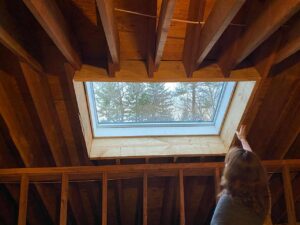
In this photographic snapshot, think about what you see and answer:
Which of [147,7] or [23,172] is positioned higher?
[147,7]

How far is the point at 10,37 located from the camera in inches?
83.5

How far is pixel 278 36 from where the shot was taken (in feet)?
8.38

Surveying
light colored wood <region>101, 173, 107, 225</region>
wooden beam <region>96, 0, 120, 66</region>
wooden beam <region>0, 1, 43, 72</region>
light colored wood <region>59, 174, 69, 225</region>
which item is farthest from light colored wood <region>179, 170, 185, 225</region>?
wooden beam <region>0, 1, 43, 72</region>

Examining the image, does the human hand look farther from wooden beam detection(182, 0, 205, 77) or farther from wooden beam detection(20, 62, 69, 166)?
Answer: wooden beam detection(20, 62, 69, 166)

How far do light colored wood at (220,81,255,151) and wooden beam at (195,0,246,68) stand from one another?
2.29ft

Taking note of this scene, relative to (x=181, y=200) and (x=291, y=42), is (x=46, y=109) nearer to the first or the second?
(x=181, y=200)

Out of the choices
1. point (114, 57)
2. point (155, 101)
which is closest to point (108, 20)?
point (114, 57)

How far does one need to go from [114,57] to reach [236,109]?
1338 millimetres

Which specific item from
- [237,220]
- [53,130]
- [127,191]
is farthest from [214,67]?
[127,191]

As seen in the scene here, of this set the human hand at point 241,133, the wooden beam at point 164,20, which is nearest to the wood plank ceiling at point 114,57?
the wooden beam at point 164,20

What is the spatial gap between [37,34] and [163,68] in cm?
97

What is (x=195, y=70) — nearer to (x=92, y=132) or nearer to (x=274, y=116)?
(x=274, y=116)

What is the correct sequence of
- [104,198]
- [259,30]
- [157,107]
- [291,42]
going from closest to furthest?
[259,30] < [291,42] < [104,198] < [157,107]

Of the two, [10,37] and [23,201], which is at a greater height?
[10,37]
